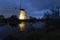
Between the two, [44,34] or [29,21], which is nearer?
[44,34]

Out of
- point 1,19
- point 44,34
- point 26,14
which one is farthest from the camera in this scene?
point 26,14

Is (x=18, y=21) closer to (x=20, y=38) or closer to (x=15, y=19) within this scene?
(x=15, y=19)

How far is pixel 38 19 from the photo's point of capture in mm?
4121

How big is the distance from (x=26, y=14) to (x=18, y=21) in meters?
0.57

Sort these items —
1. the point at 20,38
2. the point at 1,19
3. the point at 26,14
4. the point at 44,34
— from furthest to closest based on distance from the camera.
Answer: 1. the point at 26,14
2. the point at 1,19
3. the point at 44,34
4. the point at 20,38

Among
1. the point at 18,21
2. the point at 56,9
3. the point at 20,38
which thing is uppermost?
the point at 56,9

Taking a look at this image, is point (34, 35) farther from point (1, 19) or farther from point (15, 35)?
point (1, 19)

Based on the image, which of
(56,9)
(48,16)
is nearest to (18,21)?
(48,16)

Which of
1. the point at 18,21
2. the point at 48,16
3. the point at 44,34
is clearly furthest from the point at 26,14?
the point at 44,34

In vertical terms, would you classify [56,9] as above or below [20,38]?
above

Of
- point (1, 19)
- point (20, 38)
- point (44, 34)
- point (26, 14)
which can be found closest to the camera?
point (20, 38)

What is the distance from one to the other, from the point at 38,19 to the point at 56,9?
1.89 feet

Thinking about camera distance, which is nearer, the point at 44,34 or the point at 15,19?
the point at 44,34

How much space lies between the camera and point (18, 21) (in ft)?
13.9
